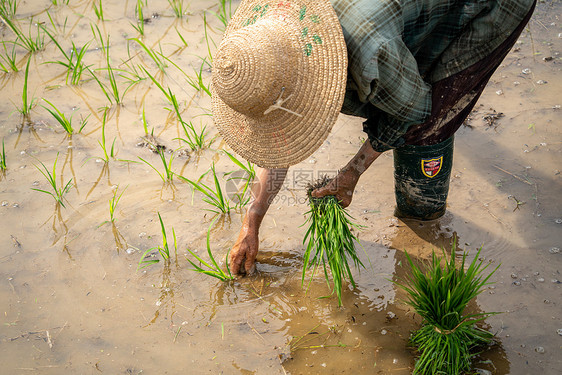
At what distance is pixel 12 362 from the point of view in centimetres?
240

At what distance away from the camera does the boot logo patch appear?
2.56m

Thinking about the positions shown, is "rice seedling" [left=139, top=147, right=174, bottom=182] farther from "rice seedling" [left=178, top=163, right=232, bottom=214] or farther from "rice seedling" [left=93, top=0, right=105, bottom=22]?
"rice seedling" [left=93, top=0, right=105, bottom=22]

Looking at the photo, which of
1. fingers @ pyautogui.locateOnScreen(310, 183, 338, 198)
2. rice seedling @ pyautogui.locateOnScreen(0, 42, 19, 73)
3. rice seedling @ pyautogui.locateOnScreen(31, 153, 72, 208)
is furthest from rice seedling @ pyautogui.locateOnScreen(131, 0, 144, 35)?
fingers @ pyautogui.locateOnScreen(310, 183, 338, 198)

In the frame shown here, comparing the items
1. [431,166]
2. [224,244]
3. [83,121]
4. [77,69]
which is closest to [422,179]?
[431,166]

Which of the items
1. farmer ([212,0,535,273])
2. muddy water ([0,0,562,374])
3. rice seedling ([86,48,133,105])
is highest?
farmer ([212,0,535,273])

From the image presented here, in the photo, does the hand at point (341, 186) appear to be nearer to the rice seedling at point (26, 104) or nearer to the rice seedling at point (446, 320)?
the rice seedling at point (446, 320)

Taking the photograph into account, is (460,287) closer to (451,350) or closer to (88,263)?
(451,350)

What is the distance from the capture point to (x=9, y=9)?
15.3ft

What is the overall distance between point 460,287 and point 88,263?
70.7 inches

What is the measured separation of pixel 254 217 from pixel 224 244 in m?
0.53

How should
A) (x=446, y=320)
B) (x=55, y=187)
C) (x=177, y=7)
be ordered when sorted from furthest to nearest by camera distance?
(x=177, y=7) → (x=55, y=187) → (x=446, y=320)

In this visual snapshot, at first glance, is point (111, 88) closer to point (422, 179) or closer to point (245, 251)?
point (245, 251)

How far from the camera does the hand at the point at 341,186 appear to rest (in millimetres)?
2438

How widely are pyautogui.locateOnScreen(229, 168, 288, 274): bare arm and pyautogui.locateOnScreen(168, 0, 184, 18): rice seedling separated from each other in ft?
7.95
